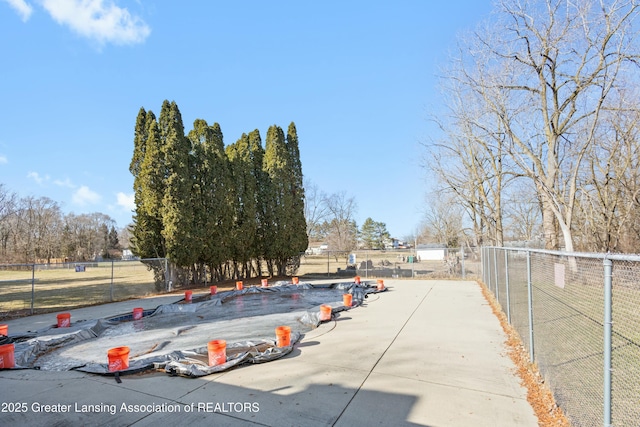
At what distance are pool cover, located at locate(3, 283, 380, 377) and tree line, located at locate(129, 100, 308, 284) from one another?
4474 millimetres

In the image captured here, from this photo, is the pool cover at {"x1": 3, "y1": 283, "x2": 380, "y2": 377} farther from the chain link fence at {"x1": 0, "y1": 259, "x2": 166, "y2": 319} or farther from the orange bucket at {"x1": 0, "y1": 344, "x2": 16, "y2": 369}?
the chain link fence at {"x1": 0, "y1": 259, "x2": 166, "y2": 319}

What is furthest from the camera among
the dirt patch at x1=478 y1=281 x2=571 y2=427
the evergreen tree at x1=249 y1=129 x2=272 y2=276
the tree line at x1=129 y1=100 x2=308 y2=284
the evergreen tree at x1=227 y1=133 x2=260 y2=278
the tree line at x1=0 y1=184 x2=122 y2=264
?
the tree line at x1=0 y1=184 x2=122 y2=264

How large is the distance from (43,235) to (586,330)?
66169mm

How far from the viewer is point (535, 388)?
3.96m

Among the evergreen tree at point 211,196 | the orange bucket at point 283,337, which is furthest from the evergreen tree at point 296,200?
the orange bucket at point 283,337

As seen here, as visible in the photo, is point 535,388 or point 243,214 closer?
point 535,388

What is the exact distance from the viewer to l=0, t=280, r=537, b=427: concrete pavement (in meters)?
3.43

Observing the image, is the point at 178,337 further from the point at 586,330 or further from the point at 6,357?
the point at 586,330

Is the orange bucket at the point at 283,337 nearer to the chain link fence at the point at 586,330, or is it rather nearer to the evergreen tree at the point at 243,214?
the chain link fence at the point at 586,330

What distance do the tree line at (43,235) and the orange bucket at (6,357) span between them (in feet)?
149

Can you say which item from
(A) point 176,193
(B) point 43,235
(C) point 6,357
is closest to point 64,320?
(C) point 6,357

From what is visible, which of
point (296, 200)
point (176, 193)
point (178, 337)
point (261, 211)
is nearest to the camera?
point (178, 337)

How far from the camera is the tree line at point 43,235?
149 feet

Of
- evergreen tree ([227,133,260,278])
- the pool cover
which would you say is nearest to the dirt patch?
the pool cover
